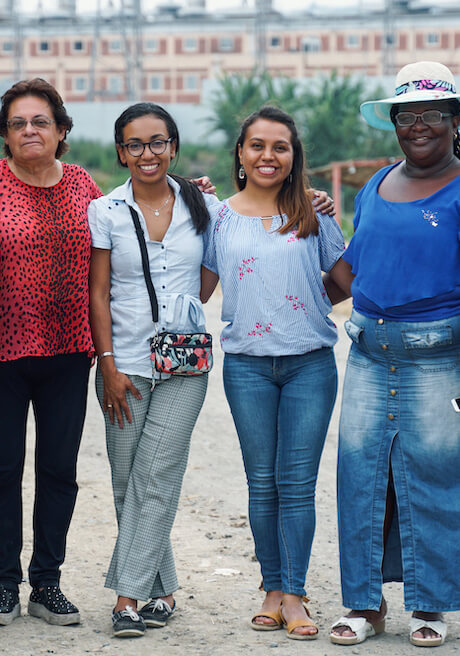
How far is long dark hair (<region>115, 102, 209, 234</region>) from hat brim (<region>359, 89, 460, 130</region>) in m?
0.81

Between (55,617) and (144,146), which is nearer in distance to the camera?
(144,146)

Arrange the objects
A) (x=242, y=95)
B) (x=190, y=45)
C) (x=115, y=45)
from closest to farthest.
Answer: (x=242, y=95), (x=115, y=45), (x=190, y=45)

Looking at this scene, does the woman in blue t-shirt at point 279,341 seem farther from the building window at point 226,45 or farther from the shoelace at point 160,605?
the building window at point 226,45

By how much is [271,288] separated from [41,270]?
929 mm

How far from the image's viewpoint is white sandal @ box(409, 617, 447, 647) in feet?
13.2

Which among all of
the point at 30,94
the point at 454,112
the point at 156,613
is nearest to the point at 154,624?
the point at 156,613

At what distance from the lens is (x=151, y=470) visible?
13.9 feet

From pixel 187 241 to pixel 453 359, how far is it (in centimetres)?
118

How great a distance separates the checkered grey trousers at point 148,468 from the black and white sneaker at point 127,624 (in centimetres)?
7

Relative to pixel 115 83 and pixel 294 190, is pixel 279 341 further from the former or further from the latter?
pixel 115 83

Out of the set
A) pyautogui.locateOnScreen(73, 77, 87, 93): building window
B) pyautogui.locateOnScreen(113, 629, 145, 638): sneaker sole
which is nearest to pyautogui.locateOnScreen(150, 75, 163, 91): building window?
pyautogui.locateOnScreen(73, 77, 87, 93): building window

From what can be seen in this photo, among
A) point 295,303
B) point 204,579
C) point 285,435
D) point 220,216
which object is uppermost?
point 220,216

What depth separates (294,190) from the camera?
423 cm

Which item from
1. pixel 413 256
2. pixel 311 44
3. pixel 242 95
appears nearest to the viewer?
pixel 413 256
